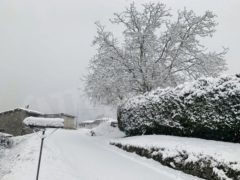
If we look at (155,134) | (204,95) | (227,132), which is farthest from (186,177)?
(155,134)

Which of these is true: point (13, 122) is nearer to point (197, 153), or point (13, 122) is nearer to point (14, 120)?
point (14, 120)

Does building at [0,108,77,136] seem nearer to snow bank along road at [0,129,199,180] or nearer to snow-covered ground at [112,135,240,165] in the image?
snow bank along road at [0,129,199,180]

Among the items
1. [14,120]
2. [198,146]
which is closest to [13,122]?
[14,120]

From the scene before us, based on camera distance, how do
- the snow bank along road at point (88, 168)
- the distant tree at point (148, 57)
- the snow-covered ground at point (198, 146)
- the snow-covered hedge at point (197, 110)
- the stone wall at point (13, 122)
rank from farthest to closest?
the stone wall at point (13, 122) → the distant tree at point (148, 57) → the snow-covered hedge at point (197, 110) → the snow bank along road at point (88, 168) → the snow-covered ground at point (198, 146)

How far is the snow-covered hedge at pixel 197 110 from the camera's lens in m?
11.0

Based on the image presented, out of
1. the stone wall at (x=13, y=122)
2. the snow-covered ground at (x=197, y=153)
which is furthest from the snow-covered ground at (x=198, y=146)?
the stone wall at (x=13, y=122)

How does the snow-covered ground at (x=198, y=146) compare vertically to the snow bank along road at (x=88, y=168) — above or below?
above

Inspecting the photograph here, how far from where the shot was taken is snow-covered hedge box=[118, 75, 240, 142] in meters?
11.0

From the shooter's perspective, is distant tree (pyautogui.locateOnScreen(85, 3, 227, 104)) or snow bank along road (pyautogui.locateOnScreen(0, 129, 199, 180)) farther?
distant tree (pyautogui.locateOnScreen(85, 3, 227, 104))

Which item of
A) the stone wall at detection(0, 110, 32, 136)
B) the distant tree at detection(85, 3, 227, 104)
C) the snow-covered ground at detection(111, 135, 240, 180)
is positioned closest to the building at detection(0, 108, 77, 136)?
the stone wall at detection(0, 110, 32, 136)

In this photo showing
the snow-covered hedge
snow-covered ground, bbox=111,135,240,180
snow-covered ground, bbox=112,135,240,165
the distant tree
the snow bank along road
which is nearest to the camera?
snow-covered ground, bbox=111,135,240,180

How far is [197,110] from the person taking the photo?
12336 mm

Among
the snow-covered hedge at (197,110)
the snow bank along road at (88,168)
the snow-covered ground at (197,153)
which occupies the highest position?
the snow-covered hedge at (197,110)

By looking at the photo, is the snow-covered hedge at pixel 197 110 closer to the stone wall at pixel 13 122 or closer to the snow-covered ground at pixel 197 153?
the snow-covered ground at pixel 197 153
